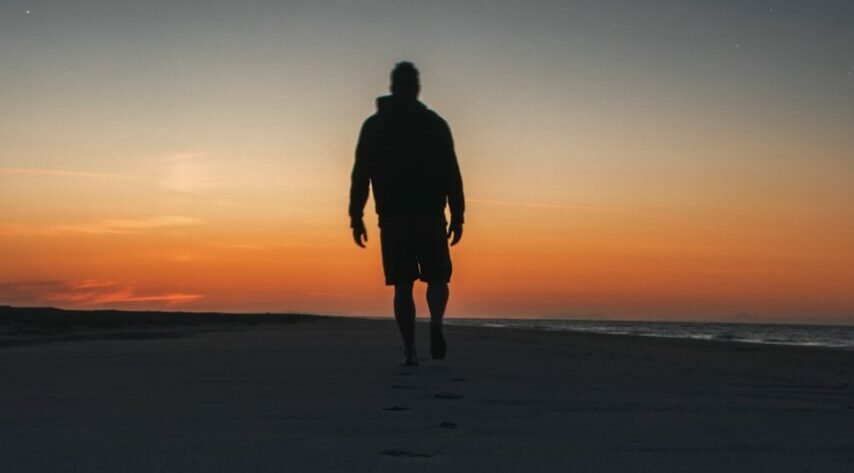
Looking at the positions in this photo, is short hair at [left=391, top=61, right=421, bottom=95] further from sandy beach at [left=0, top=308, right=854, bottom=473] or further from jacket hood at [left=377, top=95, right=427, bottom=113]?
sandy beach at [left=0, top=308, right=854, bottom=473]

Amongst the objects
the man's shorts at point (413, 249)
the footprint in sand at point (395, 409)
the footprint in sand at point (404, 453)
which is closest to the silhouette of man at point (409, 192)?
the man's shorts at point (413, 249)

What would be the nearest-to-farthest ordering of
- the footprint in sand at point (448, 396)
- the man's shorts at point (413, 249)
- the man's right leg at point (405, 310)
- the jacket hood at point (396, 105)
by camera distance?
the footprint in sand at point (448, 396), the man's right leg at point (405, 310), the man's shorts at point (413, 249), the jacket hood at point (396, 105)

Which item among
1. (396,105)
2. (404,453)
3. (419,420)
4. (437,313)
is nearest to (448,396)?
(419,420)

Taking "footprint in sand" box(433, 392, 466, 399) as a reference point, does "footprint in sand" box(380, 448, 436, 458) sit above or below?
below

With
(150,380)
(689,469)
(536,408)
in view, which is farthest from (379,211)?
(689,469)

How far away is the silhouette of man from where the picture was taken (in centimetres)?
678

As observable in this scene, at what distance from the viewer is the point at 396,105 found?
7.01 m

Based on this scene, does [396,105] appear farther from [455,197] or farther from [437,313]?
[437,313]

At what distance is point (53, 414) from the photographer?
12.4 feet

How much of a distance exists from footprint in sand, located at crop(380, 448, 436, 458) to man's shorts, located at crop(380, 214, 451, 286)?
13.3 feet

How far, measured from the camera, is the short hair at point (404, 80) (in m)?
7.01

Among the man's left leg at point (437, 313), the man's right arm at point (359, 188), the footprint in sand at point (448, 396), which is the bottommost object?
the footprint in sand at point (448, 396)

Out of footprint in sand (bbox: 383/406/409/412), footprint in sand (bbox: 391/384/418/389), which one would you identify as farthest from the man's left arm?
footprint in sand (bbox: 383/406/409/412)

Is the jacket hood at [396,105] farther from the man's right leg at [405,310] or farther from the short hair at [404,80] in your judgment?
the man's right leg at [405,310]
